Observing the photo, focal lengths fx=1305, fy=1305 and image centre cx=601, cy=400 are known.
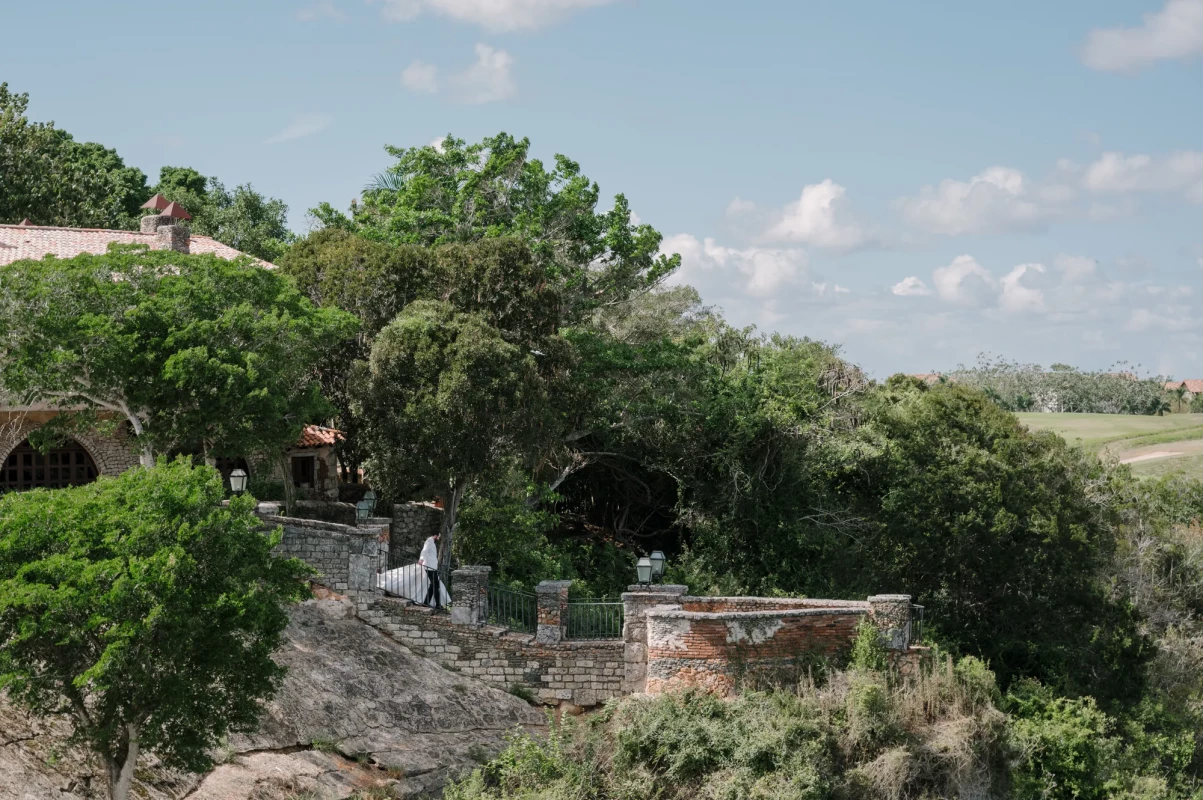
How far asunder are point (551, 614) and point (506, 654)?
3.37ft

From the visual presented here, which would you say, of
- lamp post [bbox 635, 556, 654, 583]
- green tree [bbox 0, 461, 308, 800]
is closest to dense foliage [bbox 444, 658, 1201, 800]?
lamp post [bbox 635, 556, 654, 583]

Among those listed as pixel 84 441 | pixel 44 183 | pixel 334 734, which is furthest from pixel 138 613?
pixel 44 183

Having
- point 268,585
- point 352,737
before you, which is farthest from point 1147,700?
point 268,585

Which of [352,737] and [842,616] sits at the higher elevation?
[842,616]

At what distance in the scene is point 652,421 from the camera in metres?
30.3

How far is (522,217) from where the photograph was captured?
3097cm

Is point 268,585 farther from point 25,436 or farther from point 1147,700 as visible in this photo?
point 1147,700

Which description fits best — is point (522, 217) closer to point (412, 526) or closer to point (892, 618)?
point (412, 526)

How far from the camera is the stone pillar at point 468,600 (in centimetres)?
2241

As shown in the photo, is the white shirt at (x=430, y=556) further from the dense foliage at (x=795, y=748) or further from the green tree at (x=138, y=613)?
the green tree at (x=138, y=613)

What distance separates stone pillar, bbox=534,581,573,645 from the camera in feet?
73.8

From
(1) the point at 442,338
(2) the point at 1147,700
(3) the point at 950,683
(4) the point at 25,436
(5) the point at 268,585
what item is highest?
(1) the point at 442,338

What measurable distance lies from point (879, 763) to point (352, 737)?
773 cm

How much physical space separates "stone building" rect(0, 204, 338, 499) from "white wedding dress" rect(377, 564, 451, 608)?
180 inches
